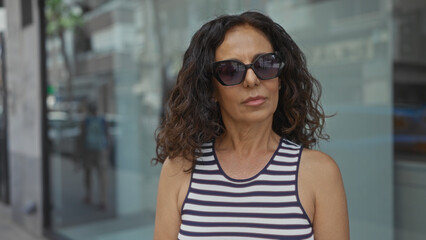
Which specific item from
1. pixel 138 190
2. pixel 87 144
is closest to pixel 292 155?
pixel 138 190

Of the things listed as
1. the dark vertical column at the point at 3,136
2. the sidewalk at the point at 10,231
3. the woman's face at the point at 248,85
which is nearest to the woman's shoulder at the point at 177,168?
the woman's face at the point at 248,85

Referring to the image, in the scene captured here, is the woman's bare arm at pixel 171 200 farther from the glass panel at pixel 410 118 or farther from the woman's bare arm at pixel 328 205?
the glass panel at pixel 410 118

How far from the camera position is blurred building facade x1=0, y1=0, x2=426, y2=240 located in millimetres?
2895

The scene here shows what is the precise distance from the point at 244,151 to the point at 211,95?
0.23 m

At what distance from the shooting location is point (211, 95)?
4.96ft

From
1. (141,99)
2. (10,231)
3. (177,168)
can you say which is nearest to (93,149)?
(141,99)

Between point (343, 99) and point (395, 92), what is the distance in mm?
350

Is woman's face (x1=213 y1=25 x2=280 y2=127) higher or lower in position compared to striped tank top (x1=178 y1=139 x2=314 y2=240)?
higher

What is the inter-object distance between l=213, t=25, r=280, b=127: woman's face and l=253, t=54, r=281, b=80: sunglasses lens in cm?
2

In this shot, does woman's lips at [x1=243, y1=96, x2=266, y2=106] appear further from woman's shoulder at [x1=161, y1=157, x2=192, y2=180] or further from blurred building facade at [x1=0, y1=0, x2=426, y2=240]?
blurred building facade at [x1=0, y1=0, x2=426, y2=240]

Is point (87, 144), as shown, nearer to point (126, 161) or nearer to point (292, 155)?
point (126, 161)

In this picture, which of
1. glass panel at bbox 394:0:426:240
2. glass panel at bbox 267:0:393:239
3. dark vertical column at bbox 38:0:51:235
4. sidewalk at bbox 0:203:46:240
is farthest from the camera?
sidewalk at bbox 0:203:46:240

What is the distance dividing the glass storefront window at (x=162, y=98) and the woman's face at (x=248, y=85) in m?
0.49

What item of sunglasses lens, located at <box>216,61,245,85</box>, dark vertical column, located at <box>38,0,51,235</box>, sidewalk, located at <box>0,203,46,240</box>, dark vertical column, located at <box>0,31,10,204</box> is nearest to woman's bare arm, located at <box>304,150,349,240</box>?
sunglasses lens, located at <box>216,61,245,85</box>
